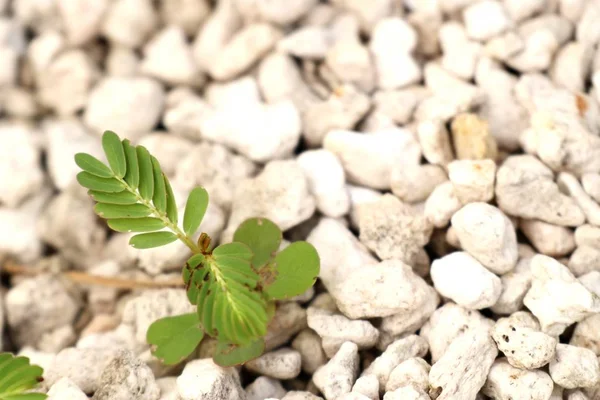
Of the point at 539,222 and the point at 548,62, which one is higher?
the point at 548,62

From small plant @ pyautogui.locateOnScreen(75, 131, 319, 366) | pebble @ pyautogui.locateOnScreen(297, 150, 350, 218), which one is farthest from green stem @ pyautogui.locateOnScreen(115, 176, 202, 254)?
pebble @ pyautogui.locateOnScreen(297, 150, 350, 218)

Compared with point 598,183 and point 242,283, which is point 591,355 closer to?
point 598,183

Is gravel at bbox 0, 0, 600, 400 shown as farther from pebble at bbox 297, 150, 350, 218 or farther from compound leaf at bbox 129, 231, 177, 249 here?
compound leaf at bbox 129, 231, 177, 249

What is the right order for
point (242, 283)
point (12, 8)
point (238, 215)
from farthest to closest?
point (12, 8) → point (238, 215) → point (242, 283)

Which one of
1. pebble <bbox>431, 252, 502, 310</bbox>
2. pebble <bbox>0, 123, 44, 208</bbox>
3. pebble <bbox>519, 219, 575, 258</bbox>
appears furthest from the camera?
pebble <bbox>0, 123, 44, 208</bbox>

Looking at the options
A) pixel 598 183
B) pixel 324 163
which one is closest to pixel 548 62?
pixel 598 183

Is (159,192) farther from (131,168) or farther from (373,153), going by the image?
(373,153)
